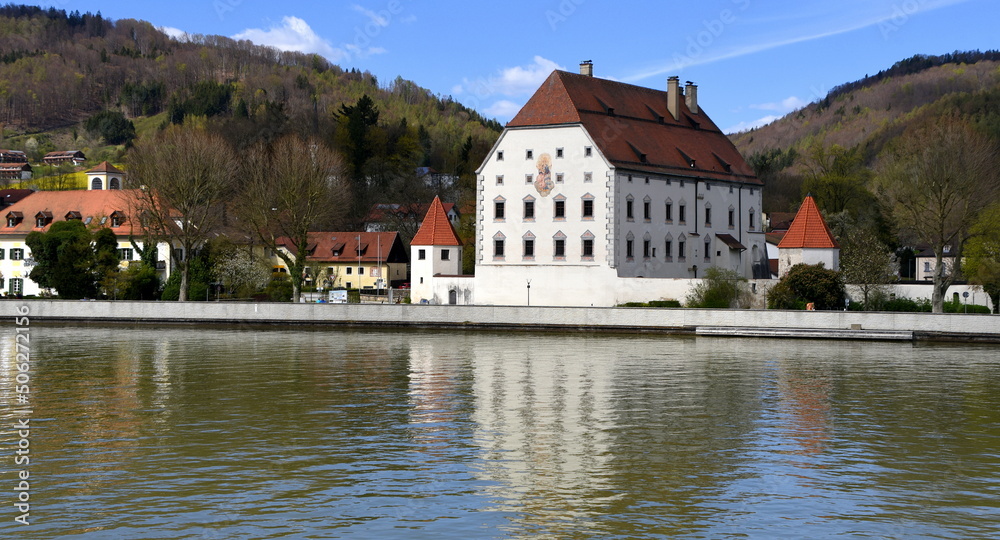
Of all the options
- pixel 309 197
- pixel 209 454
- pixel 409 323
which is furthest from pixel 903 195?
pixel 209 454

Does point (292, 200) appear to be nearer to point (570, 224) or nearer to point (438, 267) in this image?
point (438, 267)

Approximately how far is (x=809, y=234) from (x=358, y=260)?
3999 centimetres

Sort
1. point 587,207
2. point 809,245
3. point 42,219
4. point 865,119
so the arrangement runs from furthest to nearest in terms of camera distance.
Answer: point 865,119
point 42,219
point 587,207
point 809,245

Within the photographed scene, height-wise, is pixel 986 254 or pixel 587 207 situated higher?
pixel 587 207

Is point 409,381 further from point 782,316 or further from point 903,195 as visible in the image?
point 903,195

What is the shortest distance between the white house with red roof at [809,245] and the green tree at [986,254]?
7.58 m

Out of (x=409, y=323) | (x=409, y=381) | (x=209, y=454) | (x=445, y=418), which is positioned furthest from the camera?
(x=409, y=323)

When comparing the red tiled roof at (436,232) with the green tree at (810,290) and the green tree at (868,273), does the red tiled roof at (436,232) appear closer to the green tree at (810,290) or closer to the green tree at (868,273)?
the green tree at (810,290)

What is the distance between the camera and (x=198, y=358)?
45.3m

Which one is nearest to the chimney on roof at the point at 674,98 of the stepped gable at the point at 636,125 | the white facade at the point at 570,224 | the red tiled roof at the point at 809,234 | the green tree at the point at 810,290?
the stepped gable at the point at 636,125

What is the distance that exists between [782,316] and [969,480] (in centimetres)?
3712

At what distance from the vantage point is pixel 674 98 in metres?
81.3

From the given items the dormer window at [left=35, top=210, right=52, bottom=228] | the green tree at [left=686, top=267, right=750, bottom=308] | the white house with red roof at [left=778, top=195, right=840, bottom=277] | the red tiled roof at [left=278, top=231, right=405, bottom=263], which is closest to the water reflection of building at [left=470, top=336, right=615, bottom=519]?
the green tree at [left=686, top=267, right=750, bottom=308]

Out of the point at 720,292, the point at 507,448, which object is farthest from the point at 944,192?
the point at 507,448
